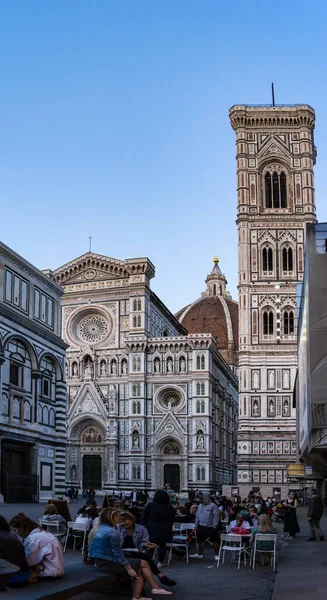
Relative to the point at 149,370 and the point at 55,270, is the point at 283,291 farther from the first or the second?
the point at 55,270

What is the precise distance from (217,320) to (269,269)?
52.9 m

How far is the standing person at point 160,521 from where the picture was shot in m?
13.2

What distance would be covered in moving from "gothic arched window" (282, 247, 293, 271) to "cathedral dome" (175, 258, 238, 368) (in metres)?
45.0

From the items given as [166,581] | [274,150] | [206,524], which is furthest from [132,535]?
[274,150]

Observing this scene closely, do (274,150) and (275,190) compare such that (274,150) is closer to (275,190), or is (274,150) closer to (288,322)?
(275,190)


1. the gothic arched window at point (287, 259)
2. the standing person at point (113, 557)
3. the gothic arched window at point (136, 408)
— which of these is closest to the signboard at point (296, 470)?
the gothic arched window at point (136, 408)

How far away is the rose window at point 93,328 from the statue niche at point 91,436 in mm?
7189

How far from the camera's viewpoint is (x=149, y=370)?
65438mm

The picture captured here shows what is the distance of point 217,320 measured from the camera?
11719 centimetres

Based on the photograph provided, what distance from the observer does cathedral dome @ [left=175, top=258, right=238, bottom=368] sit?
112375 mm

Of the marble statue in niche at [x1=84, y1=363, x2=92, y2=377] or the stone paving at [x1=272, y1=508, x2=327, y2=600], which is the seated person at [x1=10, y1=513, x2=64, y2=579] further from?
the marble statue in niche at [x1=84, y1=363, x2=92, y2=377]

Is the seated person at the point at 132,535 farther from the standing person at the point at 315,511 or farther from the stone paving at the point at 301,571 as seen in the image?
the standing person at the point at 315,511

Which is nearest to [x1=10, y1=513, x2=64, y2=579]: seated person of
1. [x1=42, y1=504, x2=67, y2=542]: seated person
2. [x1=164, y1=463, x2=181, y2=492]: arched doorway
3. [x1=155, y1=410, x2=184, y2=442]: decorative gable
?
[x1=42, y1=504, x2=67, y2=542]: seated person

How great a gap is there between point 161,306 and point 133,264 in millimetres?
6603
